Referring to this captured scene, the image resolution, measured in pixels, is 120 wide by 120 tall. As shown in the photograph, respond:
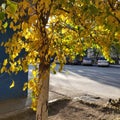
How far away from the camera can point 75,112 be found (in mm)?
8828

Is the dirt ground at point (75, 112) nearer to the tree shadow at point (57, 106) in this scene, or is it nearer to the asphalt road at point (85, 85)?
the tree shadow at point (57, 106)

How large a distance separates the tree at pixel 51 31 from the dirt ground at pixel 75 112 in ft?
12.3

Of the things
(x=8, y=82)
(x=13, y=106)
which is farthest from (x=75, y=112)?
(x=8, y=82)

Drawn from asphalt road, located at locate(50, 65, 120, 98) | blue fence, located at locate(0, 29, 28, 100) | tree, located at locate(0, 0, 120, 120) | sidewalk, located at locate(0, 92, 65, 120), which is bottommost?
asphalt road, located at locate(50, 65, 120, 98)

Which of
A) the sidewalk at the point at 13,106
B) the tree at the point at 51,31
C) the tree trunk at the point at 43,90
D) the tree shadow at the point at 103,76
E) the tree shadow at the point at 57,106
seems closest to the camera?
the tree at the point at 51,31

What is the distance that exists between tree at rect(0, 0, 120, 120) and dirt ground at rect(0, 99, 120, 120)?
12.3 feet

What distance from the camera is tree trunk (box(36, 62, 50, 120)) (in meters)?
4.26

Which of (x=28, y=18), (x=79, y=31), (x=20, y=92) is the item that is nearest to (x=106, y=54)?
(x=79, y=31)

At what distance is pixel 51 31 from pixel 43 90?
2.78 feet

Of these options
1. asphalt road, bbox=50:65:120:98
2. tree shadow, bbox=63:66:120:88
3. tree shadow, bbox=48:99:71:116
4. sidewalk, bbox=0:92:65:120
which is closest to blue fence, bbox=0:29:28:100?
sidewalk, bbox=0:92:65:120

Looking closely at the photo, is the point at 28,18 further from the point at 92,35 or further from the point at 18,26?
the point at 92,35

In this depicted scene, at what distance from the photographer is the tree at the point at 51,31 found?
324 centimetres

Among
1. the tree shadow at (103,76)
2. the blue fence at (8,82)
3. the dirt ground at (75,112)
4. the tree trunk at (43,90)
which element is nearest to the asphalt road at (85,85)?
the tree shadow at (103,76)

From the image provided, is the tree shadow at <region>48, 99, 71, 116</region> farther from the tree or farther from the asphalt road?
the tree
